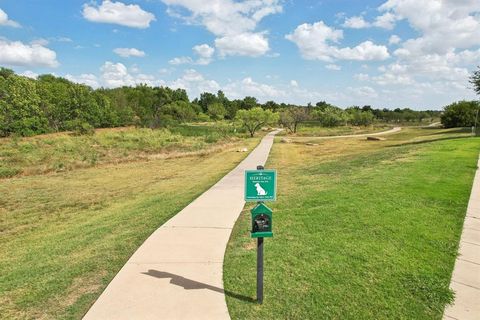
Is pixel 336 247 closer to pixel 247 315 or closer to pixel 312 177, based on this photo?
pixel 247 315

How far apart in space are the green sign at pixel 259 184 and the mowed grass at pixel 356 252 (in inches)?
57.8

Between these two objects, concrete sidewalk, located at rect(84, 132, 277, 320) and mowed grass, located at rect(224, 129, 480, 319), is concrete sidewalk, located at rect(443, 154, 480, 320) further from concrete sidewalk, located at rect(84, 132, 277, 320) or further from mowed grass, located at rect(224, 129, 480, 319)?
concrete sidewalk, located at rect(84, 132, 277, 320)

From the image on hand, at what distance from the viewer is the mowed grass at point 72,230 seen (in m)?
4.83

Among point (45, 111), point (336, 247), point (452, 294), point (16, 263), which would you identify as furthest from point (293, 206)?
point (45, 111)

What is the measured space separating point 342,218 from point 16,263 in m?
6.61

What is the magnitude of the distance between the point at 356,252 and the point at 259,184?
280 cm

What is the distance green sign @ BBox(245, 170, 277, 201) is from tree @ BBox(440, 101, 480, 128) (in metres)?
57.5

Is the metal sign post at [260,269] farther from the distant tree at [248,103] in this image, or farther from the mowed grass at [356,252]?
the distant tree at [248,103]

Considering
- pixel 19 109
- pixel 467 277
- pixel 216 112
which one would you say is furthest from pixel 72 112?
pixel 216 112

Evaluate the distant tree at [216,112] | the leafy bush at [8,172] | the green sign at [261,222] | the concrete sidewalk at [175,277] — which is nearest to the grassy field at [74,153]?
the leafy bush at [8,172]

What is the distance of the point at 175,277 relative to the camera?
5098 millimetres

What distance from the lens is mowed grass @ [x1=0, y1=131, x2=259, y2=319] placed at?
483 centimetres

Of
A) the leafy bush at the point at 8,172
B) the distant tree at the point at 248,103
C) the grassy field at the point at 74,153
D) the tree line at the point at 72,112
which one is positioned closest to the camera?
the leafy bush at the point at 8,172

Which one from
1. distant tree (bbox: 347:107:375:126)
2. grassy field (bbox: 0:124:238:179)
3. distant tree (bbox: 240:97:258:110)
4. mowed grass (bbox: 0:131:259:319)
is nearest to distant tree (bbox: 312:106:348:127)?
distant tree (bbox: 347:107:375:126)
